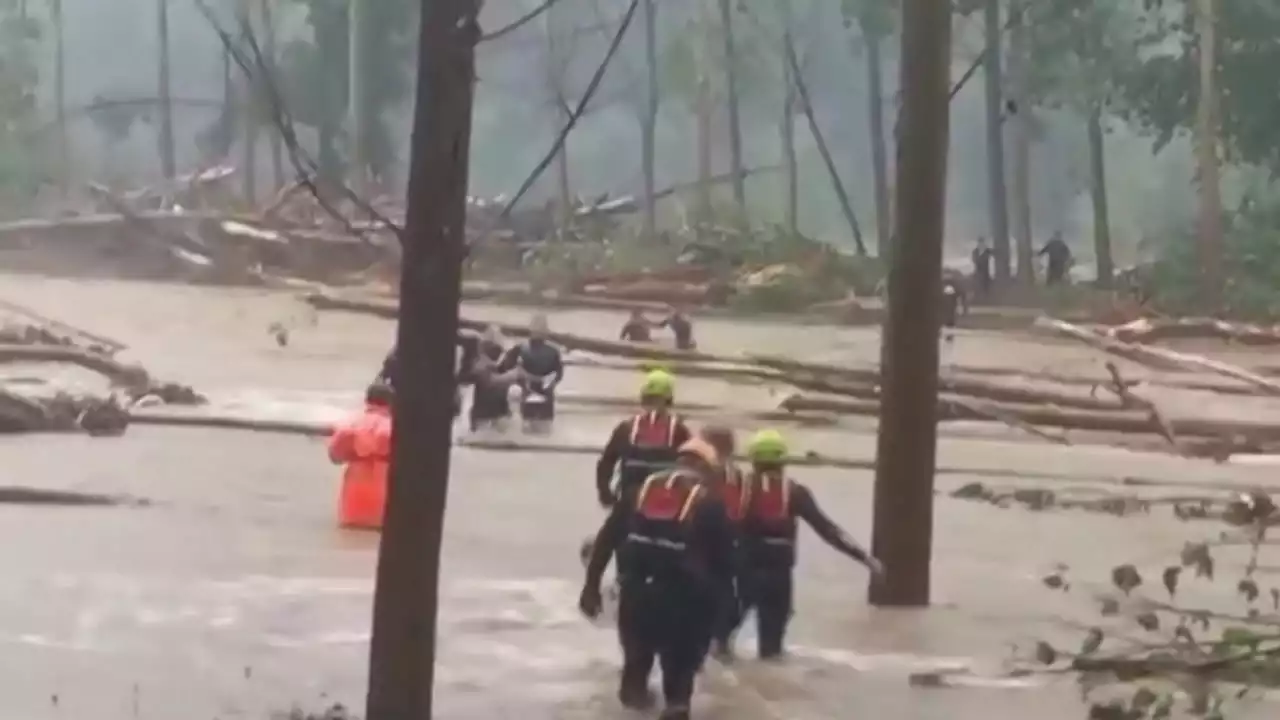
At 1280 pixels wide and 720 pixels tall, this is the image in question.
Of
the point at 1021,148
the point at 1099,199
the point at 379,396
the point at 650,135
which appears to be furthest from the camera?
the point at 1021,148

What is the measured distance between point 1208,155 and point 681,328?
4690 mm

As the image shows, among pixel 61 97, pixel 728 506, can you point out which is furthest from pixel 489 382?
pixel 728 506

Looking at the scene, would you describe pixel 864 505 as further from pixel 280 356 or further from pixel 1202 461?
pixel 280 356

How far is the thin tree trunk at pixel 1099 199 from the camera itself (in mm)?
14867

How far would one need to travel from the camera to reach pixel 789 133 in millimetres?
16141

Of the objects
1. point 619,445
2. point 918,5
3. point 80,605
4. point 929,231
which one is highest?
point 918,5

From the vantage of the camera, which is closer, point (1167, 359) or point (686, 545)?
point (686, 545)

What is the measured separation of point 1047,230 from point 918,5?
316 inches

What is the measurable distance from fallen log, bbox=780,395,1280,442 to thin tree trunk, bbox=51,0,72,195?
556 cm

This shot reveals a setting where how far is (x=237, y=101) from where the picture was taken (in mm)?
14859

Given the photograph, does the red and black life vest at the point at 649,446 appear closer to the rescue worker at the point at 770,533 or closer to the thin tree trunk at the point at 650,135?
the rescue worker at the point at 770,533

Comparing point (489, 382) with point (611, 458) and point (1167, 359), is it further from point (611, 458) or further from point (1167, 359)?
point (611, 458)

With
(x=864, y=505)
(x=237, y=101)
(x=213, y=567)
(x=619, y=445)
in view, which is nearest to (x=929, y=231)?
(x=619, y=445)

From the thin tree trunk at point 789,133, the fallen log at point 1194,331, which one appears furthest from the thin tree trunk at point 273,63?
the fallen log at point 1194,331
